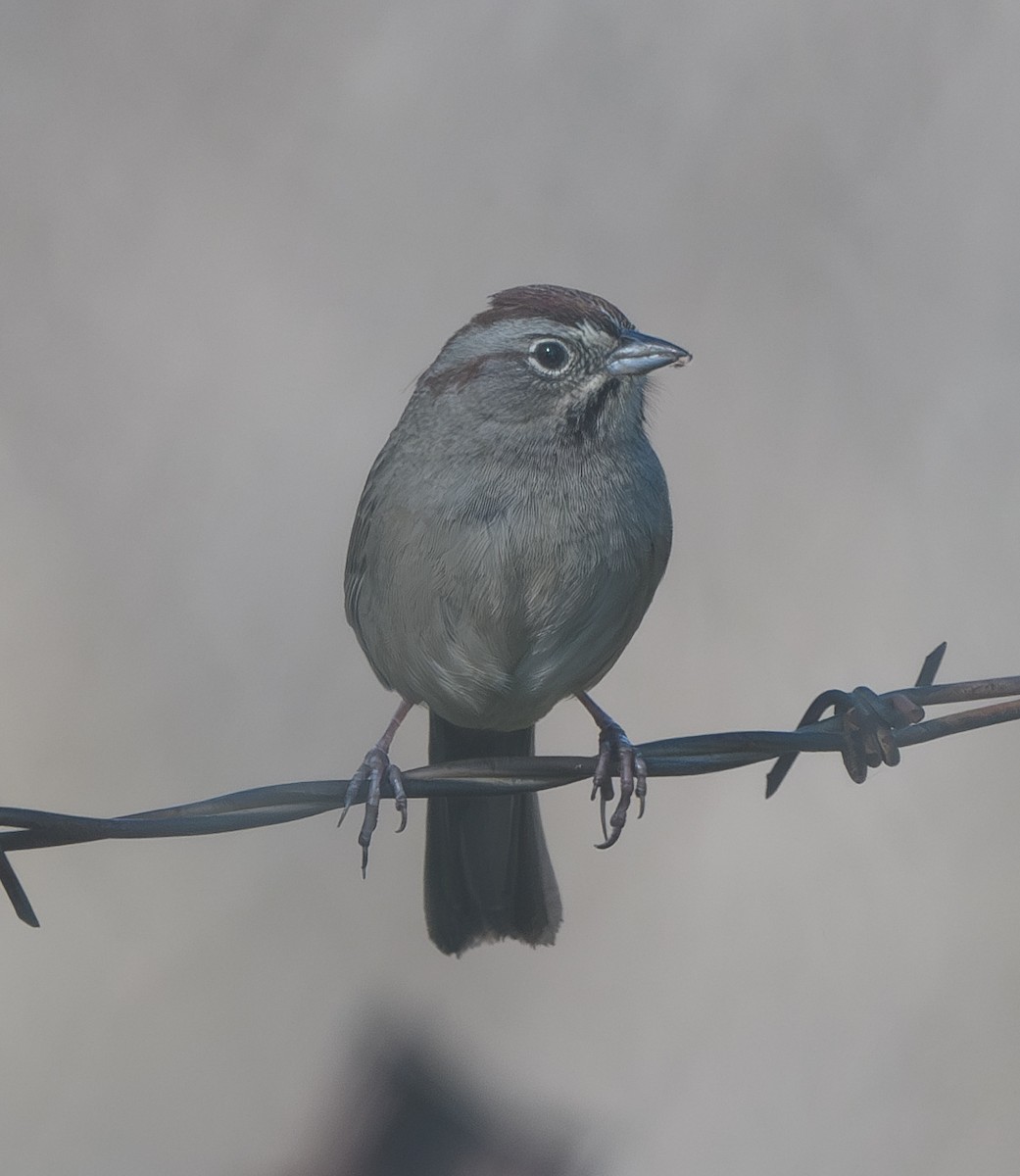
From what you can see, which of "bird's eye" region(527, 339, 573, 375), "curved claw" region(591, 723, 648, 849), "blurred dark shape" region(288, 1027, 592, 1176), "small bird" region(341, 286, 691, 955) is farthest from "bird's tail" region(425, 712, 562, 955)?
"blurred dark shape" region(288, 1027, 592, 1176)

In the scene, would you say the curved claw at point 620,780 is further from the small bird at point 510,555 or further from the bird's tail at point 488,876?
the bird's tail at point 488,876

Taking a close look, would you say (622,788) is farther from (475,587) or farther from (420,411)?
(420,411)

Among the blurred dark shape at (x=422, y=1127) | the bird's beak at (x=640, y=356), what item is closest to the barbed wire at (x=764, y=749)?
the blurred dark shape at (x=422, y=1127)

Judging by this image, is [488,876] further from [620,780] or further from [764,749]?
[764,749]

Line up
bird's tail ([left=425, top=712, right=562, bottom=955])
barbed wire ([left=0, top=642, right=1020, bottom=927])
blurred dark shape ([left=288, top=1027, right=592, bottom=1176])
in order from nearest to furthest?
blurred dark shape ([left=288, top=1027, right=592, bottom=1176]) < barbed wire ([left=0, top=642, right=1020, bottom=927]) < bird's tail ([left=425, top=712, right=562, bottom=955])

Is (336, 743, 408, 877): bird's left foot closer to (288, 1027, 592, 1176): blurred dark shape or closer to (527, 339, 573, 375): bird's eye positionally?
(527, 339, 573, 375): bird's eye

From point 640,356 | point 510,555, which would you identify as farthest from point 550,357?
point 510,555

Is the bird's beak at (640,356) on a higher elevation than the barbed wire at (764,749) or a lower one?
higher
